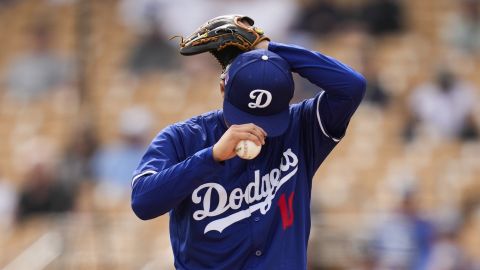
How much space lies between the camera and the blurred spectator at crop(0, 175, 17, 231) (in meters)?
11.2

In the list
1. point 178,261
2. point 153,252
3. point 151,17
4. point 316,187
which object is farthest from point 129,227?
point 178,261

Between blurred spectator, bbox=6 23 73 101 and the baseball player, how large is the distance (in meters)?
8.97

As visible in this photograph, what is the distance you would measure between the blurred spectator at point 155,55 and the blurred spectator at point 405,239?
4.17 m

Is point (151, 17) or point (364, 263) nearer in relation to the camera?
point (364, 263)

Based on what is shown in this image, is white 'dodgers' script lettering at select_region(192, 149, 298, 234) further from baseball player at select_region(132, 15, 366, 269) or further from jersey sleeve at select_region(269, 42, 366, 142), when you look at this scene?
jersey sleeve at select_region(269, 42, 366, 142)

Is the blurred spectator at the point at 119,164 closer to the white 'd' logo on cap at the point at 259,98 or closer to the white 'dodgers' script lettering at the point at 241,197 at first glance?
the white 'dodgers' script lettering at the point at 241,197

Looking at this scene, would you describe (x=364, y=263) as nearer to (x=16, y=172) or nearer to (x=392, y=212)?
(x=392, y=212)

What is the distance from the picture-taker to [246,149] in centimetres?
398

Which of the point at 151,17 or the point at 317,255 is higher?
the point at 151,17

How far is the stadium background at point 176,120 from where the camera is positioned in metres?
9.60

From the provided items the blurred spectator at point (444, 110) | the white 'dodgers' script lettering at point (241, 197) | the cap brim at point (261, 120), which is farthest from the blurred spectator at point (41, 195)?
the cap brim at point (261, 120)

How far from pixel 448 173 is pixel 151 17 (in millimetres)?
4039

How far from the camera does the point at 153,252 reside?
33.0 feet

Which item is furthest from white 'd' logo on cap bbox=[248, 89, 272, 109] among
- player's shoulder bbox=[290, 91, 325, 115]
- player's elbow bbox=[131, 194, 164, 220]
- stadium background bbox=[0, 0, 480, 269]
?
stadium background bbox=[0, 0, 480, 269]
